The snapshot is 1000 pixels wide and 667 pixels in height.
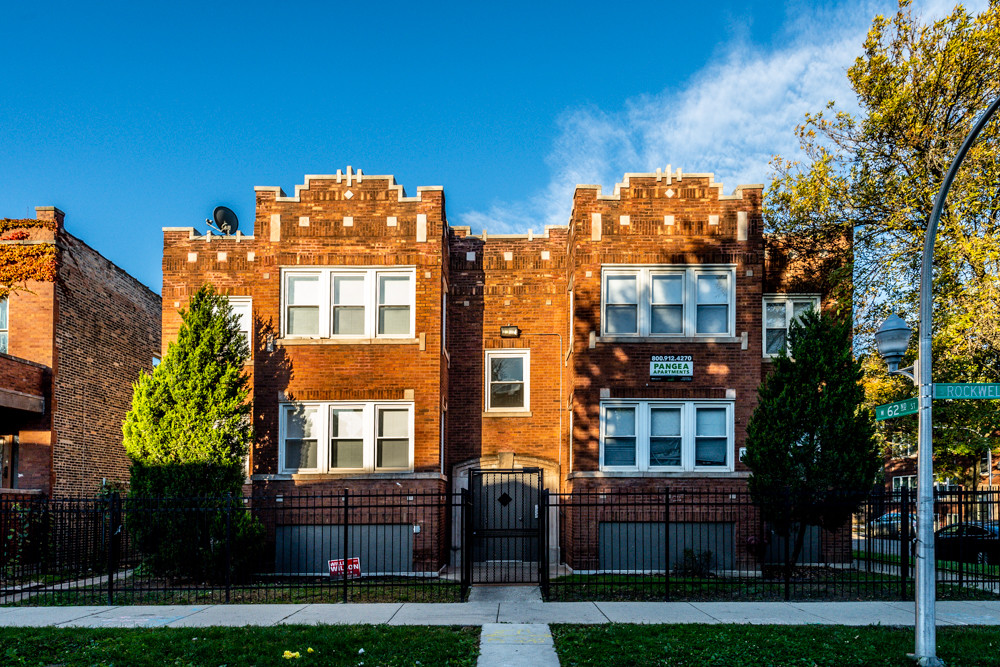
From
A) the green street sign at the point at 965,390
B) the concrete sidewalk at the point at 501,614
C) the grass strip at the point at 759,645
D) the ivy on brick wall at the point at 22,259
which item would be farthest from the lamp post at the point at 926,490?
the ivy on brick wall at the point at 22,259

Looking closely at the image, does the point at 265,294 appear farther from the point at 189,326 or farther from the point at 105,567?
the point at 105,567

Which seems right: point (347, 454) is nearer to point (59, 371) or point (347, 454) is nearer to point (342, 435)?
point (342, 435)

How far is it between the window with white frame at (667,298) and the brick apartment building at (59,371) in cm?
1306

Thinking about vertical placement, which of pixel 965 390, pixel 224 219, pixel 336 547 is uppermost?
pixel 224 219

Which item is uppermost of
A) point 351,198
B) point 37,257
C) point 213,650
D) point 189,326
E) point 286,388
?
point 351,198

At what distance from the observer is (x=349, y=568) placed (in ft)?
49.0

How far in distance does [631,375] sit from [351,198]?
745 cm

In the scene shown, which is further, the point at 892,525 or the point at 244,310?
the point at 892,525

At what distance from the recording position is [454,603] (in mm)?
11984

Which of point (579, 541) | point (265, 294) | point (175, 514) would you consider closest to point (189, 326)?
point (265, 294)

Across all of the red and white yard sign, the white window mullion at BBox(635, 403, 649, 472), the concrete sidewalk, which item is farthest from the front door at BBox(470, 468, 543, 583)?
the concrete sidewalk

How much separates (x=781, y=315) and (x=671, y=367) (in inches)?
141

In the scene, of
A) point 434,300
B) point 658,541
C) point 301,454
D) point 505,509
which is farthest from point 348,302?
point 658,541

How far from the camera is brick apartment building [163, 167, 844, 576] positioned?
16.1 m
